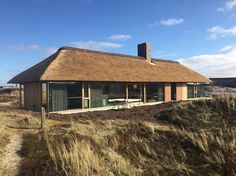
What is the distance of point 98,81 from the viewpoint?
20.9 metres

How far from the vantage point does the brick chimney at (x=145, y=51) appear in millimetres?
32188

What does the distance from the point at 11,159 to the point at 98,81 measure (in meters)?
14.2

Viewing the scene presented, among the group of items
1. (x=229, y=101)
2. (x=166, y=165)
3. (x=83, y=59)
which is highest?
(x=83, y=59)

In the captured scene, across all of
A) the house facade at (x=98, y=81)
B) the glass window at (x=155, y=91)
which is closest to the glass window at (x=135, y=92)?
the house facade at (x=98, y=81)

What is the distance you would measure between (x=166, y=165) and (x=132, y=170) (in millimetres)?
1002

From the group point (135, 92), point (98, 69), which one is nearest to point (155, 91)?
point (135, 92)

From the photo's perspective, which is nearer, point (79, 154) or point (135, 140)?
point (79, 154)

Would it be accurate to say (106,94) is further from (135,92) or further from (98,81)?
(135,92)

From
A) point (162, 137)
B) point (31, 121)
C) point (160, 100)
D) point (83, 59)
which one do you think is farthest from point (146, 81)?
point (162, 137)

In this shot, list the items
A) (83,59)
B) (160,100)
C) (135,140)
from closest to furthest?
(135,140), (83,59), (160,100)

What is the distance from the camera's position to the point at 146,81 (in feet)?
80.9

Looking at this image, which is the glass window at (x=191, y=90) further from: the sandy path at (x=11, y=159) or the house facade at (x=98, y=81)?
the sandy path at (x=11, y=159)

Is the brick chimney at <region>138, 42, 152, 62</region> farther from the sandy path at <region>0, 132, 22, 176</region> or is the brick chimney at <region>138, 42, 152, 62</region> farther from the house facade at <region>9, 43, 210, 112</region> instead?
the sandy path at <region>0, 132, 22, 176</region>

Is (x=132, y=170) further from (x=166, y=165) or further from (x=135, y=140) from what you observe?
(x=135, y=140)
